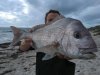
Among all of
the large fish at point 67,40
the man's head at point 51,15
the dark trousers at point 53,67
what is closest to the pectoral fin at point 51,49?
the large fish at point 67,40

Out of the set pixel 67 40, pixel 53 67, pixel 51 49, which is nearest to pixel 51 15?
pixel 53 67

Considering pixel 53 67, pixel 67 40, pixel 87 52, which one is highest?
pixel 67 40

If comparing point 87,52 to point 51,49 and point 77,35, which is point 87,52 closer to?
point 77,35

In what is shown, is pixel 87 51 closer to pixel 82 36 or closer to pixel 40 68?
pixel 82 36

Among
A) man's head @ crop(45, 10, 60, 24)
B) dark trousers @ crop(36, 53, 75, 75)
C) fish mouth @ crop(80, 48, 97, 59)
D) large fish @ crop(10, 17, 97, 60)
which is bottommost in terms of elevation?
dark trousers @ crop(36, 53, 75, 75)

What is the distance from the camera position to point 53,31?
3.42m

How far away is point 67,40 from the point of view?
3119 millimetres

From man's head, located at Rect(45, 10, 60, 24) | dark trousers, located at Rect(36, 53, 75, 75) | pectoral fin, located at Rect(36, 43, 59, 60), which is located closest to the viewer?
pectoral fin, located at Rect(36, 43, 59, 60)

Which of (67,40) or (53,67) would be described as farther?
(53,67)

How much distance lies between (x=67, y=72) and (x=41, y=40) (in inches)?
70.1

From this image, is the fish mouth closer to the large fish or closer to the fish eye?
the large fish

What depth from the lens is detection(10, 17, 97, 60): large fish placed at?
298 centimetres

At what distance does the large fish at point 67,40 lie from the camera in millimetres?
2977

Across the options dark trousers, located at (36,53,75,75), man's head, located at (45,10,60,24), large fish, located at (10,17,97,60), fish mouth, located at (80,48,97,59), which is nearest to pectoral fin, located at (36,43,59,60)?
large fish, located at (10,17,97,60)
